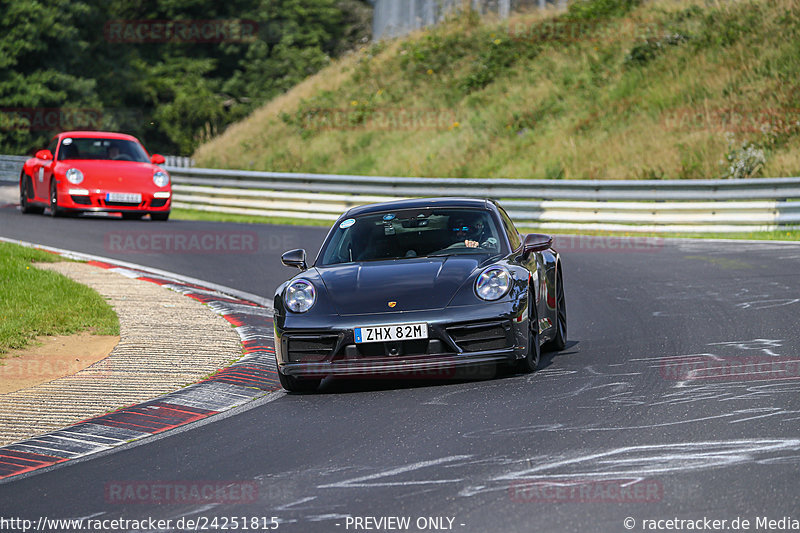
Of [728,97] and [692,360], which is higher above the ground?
[728,97]

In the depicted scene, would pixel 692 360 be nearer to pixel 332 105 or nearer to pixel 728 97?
pixel 728 97

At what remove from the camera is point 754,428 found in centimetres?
625

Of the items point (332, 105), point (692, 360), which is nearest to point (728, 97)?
point (332, 105)

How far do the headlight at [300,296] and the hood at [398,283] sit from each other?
13 cm

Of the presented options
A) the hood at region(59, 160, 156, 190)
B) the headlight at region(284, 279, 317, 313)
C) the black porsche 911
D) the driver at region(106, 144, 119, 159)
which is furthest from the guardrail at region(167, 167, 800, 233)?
the headlight at region(284, 279, 317, 313)

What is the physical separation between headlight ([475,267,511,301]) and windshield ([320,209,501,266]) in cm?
68

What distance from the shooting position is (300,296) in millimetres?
8398

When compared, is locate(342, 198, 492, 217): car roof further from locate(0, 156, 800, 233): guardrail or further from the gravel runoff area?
locate(0, 156, 800, 233): guardrail

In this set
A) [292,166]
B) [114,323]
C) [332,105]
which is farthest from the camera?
[332,105]

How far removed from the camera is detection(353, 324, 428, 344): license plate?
25.9 feet

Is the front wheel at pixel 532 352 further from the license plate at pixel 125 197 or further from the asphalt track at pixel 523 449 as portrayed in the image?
the license plate at pixel 125 197

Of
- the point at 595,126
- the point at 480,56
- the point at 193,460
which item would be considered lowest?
the point at 193,460

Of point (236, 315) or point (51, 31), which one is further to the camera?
point (51, 31)

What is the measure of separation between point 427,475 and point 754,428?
1.83 meters
